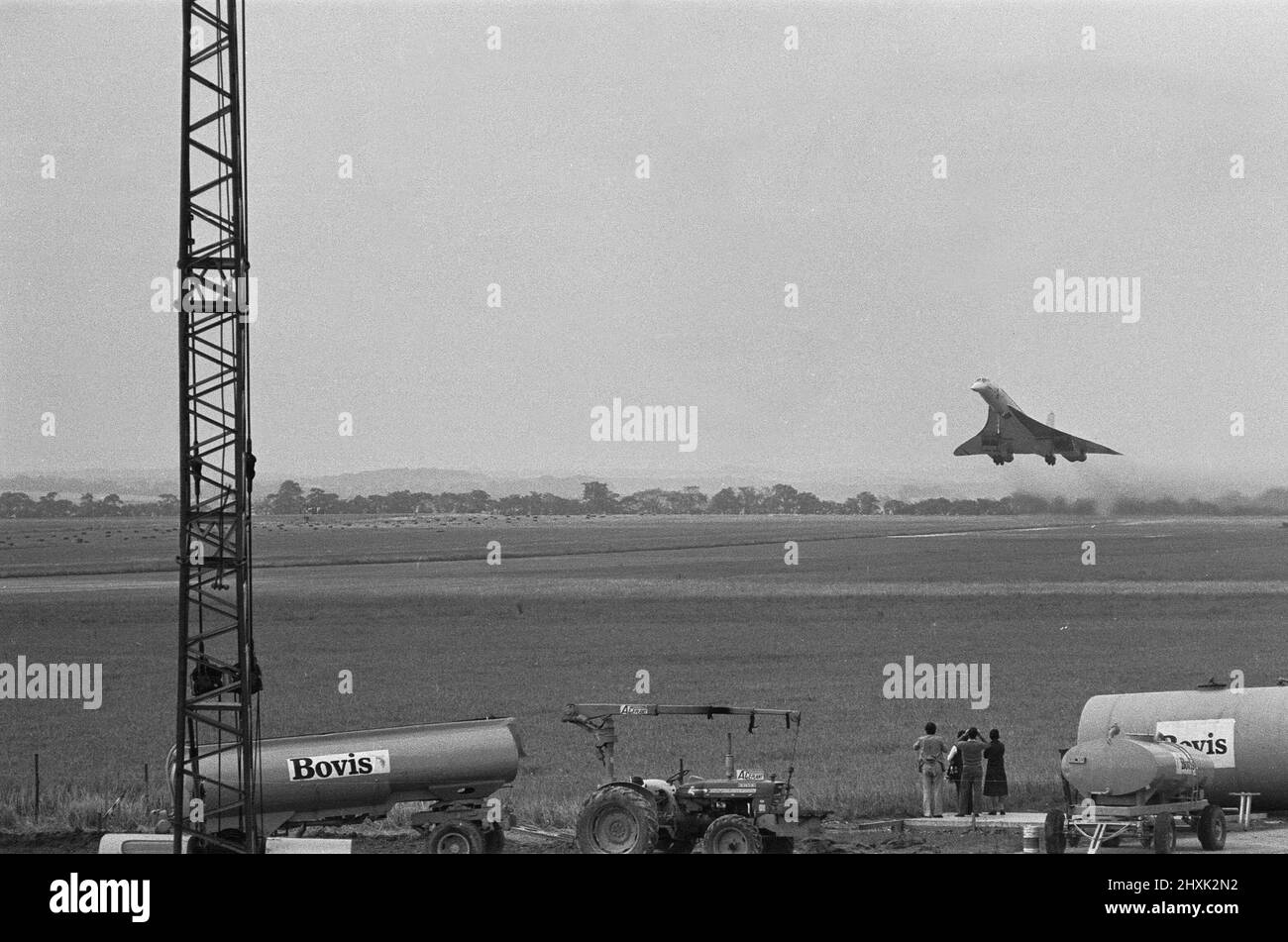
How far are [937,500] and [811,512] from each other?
9501 millimetres

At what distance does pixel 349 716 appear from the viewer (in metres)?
56.9

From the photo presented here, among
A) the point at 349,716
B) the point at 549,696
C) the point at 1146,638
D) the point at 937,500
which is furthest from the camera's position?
the point at 937,500

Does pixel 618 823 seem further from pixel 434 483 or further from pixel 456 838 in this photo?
pixel 434 483

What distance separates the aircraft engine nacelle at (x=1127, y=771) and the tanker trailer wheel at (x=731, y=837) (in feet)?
16.7

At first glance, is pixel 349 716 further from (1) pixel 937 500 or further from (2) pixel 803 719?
(1) pixel 937 500

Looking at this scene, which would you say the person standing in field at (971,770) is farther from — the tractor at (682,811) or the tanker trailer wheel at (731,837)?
the tanker trailer wheel at (731,837)

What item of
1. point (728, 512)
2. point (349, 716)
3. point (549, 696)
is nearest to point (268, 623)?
point (549, 696)

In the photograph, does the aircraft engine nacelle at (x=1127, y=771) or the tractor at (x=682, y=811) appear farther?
the aircraft engine nacelle at (x=1127, y=771)

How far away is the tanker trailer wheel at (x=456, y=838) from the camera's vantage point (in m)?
27.5

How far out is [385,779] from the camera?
2773cm

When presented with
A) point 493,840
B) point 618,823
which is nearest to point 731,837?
point 618,823

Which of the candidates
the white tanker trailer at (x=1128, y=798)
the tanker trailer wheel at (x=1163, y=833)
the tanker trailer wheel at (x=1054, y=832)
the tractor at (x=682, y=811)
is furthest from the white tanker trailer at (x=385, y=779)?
the tanker trailer wheel at (x=1163, y=833)

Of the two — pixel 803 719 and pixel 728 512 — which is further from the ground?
pixel 728 512
